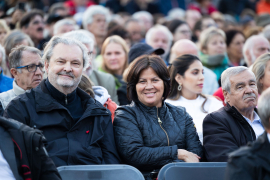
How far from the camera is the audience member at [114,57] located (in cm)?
681

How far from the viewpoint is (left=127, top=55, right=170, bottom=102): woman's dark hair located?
4344 mm

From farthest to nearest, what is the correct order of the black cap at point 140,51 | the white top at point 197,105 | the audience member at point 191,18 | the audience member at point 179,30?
the audience member at point 191,18, the audience member at point 179,30, the black cap at point 140,51, the white top at point 197,105

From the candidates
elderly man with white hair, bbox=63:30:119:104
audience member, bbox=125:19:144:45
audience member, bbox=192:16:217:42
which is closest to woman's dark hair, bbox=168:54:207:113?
elderly man with white hair, bbox=63:30:119:104

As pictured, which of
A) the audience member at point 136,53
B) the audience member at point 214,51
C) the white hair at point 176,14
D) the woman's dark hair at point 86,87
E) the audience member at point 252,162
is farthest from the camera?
the white hair at point 176,14

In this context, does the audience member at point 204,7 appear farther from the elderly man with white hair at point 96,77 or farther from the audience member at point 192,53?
the elderly man with white hair at point 96,77

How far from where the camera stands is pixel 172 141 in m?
4.12

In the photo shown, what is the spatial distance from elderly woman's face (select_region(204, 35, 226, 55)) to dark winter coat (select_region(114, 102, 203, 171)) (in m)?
3.73

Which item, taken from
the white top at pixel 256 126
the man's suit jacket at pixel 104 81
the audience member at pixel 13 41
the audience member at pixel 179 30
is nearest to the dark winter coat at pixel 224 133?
the white top at pixel 256 126

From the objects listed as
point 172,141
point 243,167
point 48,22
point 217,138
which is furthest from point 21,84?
point 48,22

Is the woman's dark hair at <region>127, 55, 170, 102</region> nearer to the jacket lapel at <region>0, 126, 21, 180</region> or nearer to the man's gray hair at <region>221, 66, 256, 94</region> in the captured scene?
the man's gray hair at <region>221, 66, 256, 94</region>

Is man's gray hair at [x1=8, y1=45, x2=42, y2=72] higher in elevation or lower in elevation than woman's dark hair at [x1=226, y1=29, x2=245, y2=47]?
lower

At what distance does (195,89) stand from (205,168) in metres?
1.75

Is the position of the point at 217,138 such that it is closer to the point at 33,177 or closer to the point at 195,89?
the point at 195,89

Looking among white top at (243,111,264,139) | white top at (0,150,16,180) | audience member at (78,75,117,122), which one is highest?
audience member at (78,75,117,122)
